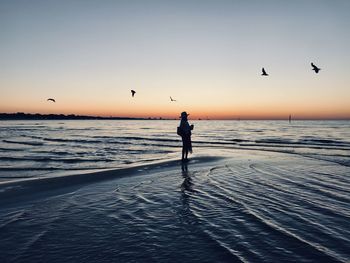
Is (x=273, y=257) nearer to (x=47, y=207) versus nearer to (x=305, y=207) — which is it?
(x=305, y=207)

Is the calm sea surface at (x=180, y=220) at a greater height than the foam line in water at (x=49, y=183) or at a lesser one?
greater

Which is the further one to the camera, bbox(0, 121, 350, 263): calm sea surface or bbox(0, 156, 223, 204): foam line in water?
bbox(0, 156, 223, 204): foam line in water

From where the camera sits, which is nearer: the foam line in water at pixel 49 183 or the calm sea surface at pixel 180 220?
the calm sea surface at pixel 180 220

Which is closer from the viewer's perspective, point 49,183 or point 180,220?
point 180,220

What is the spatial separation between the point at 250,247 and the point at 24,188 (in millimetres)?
7964

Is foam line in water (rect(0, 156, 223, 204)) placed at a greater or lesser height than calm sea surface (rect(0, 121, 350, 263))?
lesser

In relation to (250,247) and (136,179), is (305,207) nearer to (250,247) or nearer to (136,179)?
(250,247)

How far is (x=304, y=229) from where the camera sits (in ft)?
19.9

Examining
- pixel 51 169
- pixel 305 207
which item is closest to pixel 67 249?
pixel 305 207

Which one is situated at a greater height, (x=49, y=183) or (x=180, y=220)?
(x=180, y=220)

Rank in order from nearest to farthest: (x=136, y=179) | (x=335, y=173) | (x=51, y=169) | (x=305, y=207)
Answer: (x=305, y=207)
(x=136, y=179)
(x=335, y=173)
(x=51, y=169)

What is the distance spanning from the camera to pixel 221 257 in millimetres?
4867

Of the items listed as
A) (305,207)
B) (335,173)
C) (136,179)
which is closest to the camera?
(305,207)

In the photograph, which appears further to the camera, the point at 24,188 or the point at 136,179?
the point at 136,179
